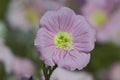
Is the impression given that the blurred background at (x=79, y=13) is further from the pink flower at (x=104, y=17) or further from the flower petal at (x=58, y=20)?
the flower petal at (x=58, y=20)

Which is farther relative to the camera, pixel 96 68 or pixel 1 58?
pixel 96 68

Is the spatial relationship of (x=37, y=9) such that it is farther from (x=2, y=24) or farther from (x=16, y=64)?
(x=16, y=64)

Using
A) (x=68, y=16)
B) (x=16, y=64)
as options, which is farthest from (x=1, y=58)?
(x=68, y=16)

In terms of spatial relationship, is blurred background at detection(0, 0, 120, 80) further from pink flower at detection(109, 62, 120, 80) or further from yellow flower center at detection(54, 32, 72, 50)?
yellow flower center at detection(54, 32, 72, 50)

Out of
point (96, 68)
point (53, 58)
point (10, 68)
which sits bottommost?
point (96, 68)

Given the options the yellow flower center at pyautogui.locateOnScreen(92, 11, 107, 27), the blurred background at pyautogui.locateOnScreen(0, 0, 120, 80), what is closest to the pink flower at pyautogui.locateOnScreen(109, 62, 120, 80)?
the blurred background at pyautogui.locateOnScreen(0, 0, 120, 80)

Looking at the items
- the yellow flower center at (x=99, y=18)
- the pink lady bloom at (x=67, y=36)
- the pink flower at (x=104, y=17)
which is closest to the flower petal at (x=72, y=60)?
the pink lady bloom at (x=67, y=36)

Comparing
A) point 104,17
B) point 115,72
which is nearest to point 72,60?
point 115,72

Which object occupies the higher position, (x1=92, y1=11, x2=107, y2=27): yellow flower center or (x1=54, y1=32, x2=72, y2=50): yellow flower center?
(x1=54, y1=32, x2=72, y2=50): yellow flower center
